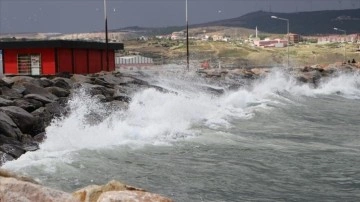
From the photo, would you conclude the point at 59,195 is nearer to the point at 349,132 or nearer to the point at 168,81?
the point at 349,132

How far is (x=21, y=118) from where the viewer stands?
18.4 metres

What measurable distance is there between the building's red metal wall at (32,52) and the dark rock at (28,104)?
1714 centimetres

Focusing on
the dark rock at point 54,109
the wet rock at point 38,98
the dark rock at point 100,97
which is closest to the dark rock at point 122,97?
the dark rock at point 100,97

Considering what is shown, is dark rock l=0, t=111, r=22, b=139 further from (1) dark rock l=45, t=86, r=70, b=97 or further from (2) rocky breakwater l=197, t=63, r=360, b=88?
(2) rocky breakwater l=197, t=63, r=360, b=88

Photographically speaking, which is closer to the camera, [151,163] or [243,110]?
[151,163]

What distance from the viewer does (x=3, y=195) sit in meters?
6.46

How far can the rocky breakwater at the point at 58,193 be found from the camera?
652cm

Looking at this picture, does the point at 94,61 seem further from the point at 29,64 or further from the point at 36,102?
the point at 36,102

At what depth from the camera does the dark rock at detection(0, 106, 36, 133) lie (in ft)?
59.6

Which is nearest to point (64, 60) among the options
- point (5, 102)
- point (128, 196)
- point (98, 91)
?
point (98, 91)

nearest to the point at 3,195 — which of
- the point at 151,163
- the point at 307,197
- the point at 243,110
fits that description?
the point at 307,197

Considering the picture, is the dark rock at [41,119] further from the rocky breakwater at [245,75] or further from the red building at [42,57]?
the rocky breakwater at [245,75]

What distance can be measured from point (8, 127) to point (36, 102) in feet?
18.8

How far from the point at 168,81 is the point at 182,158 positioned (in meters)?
27.5
